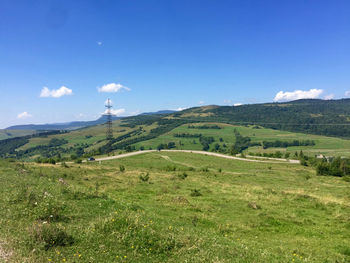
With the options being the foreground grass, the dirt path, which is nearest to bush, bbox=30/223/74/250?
the foreground grass

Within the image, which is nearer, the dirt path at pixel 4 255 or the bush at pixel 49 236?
the dirt path at pixel 4 255

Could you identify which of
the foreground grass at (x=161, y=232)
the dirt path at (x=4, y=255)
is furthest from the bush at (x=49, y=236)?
the dirt path at (x=4, y=255)

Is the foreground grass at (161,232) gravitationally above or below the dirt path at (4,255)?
below

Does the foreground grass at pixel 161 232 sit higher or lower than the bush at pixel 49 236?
lower

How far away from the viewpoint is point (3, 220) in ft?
32.9

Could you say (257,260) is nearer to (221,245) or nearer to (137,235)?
(221,245)

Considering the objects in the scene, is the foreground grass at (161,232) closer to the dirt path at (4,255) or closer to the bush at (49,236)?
the bush at (49,236)

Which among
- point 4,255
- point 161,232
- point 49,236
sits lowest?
point 161,232

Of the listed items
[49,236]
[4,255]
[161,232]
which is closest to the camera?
[4,255]

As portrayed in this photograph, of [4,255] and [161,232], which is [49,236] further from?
[161,232]

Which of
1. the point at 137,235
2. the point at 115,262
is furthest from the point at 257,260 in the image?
the point at 115,262

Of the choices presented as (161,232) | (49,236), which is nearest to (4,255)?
(49,236)

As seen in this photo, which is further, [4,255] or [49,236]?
[49,236]

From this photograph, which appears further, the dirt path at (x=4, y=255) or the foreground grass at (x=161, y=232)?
the foreground grass at (x=161, y=232)
